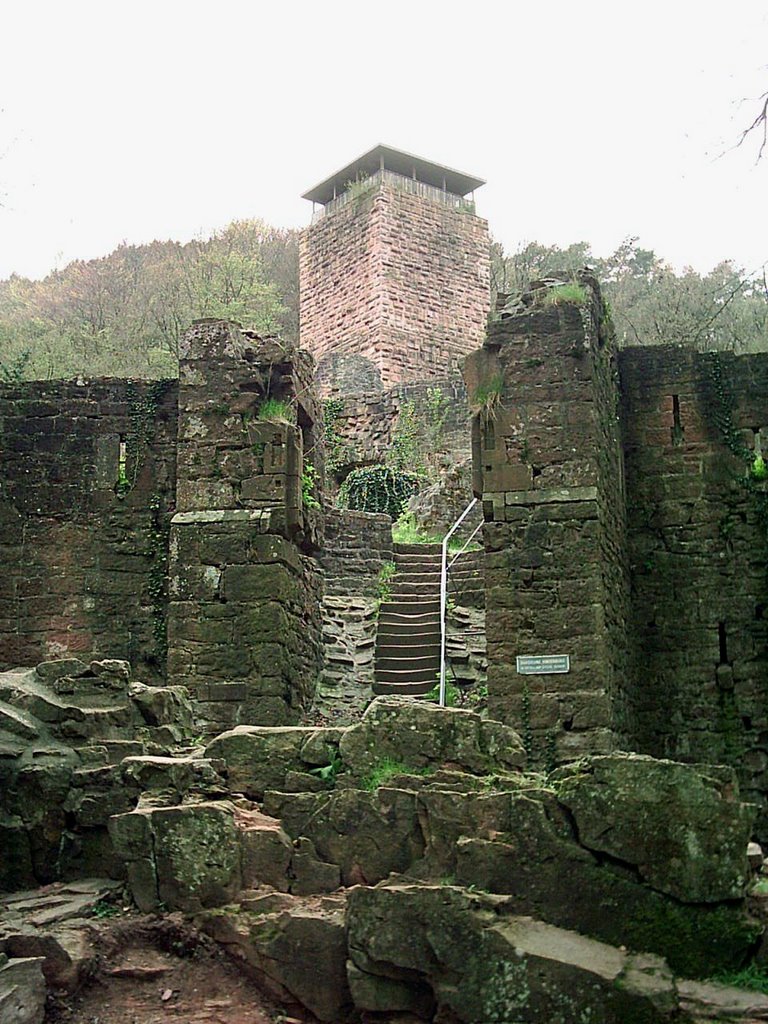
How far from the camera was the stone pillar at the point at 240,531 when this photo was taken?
11.2 metres

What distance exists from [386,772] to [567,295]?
6597 millimetres

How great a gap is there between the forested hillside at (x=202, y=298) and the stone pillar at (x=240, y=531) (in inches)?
418

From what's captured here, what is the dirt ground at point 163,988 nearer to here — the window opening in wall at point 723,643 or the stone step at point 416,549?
the window opening in wall at point 723,643

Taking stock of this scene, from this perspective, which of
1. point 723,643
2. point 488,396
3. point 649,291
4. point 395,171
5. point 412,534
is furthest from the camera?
point 395,171

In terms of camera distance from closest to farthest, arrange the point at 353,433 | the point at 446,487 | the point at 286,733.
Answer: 1. the point at 286,733
2. the point at 446,487
3. the point at 353,433

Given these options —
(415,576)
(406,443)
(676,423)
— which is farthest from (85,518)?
(406,443)

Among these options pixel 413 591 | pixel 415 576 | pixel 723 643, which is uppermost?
pixel 415 576

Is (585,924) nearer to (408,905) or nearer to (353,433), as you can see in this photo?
(408,905)

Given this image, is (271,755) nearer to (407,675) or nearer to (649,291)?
(407,675)

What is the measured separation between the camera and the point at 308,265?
35625 millimetres

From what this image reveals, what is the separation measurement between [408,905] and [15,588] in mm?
8424

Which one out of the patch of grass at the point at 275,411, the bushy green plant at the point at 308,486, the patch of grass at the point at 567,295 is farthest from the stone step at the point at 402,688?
the patch of grass at the point at 567,295

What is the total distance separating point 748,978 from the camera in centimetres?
516

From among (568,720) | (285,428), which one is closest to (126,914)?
(568,720)
